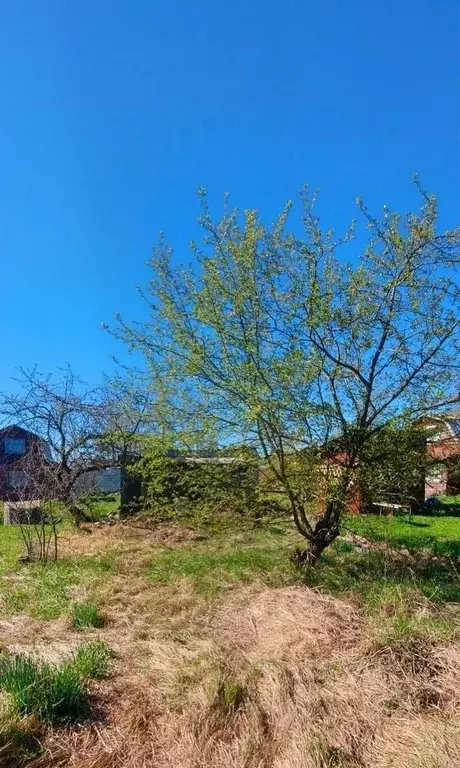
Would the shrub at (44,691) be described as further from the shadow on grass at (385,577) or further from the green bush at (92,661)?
the shadow on grass at (385,577)

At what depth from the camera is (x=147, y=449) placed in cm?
655

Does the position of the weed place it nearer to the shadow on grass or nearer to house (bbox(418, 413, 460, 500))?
the shadow on grass

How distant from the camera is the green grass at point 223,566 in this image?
5.88 meters

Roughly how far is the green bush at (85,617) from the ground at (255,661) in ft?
0.21

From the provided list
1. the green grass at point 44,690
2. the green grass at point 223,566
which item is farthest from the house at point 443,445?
the green grass at point 44,690

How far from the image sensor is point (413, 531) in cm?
1080

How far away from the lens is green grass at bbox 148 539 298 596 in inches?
231

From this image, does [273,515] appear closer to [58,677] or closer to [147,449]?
[147,449]

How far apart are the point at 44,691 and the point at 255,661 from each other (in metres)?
1.38

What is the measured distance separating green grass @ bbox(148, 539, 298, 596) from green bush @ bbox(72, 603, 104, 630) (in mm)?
1221

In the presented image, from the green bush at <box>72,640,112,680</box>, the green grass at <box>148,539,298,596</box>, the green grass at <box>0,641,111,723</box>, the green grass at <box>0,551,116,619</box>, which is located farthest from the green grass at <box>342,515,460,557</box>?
the green grass at <box>0,641,111,723</box>

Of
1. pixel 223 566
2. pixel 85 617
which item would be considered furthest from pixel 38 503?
pixel 85 617

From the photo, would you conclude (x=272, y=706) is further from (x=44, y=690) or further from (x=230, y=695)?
(x=44, y=690)

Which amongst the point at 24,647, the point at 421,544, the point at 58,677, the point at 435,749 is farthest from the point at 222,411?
the point at 421,544
